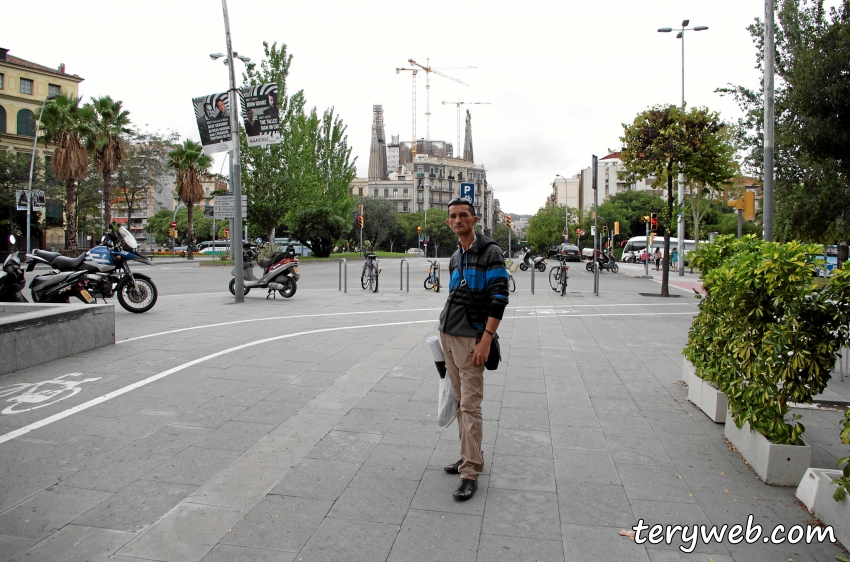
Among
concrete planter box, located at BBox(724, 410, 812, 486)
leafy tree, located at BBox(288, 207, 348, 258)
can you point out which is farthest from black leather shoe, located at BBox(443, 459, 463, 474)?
leafy tree, located at BBox(288, 207, 348, 258)

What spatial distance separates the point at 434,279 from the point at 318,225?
32.6m

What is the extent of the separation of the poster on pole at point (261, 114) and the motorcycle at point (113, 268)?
13.4ft

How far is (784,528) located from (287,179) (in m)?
41.7

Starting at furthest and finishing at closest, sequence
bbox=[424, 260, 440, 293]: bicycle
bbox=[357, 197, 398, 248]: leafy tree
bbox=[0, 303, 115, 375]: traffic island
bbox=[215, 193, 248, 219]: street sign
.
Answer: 1. bbox=[357, 197, 398, 248]: leafy tree
2. bbox=[424, 260, 440, 293]: bicycle
3. bbox=[215, 193, 248, 219]: street sign
4. bbox=[0, 303, 115, 375]: traffic island

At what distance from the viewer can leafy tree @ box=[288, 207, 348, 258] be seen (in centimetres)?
4956

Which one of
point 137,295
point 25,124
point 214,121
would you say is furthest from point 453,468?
point 25,124

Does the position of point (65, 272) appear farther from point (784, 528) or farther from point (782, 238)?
point (782, 238)

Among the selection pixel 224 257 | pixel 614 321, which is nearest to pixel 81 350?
pixel 614 321

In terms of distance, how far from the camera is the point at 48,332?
684 cm

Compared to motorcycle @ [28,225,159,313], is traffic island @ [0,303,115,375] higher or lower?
lower

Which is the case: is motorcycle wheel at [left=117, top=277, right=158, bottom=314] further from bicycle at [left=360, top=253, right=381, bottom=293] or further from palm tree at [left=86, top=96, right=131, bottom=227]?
palm tree at [left=86, top=96, right=131, bottom=227]

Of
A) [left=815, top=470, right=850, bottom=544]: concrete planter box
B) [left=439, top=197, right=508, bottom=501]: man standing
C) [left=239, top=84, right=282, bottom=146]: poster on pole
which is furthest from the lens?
[left=239, top=84, right=282, bottom=146]: poster on pole

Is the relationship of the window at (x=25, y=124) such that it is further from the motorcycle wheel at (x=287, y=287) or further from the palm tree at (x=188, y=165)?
the motorcycle wheel at (x=287, y=287)

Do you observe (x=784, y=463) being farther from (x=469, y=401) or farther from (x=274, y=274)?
(x=274, y=274)
